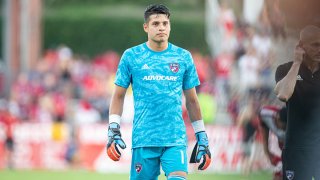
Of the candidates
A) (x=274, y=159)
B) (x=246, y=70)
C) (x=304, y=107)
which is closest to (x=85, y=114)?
(x=246, y=70)

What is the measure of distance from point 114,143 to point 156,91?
566 mm

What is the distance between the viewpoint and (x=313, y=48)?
27.4 ft

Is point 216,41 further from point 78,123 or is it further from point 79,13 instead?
point 79,13

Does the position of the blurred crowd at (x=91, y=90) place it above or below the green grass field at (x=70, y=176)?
above

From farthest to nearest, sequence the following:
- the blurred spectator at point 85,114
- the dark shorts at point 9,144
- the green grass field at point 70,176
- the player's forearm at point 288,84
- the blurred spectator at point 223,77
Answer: the blurred spectator at point 85,114 < the dark shorts at point 9,144 < the blurred spectator at point 223,77 < the green grass field at point 70,176 < the player's forearm at point 288,84

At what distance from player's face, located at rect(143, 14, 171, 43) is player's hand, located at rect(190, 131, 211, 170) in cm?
92

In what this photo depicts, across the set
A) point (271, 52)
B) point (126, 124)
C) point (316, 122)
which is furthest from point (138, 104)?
point (126, 124)

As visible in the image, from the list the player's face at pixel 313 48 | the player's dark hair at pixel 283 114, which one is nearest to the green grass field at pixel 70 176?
the player's dark hair at pixel 283 114

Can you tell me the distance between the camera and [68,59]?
25609 mm

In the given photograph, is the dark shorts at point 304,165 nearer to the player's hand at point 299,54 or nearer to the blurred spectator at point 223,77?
the player's hand at point 299,54

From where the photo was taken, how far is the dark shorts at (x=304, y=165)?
27.4 ft

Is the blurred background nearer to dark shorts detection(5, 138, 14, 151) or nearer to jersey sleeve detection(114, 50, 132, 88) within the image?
dark shorts detection(5, 138, 14, 151)

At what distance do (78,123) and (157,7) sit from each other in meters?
14.3

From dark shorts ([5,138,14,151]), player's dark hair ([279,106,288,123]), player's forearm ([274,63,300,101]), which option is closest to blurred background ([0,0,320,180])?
dark shorts ([5,138,14,151])
